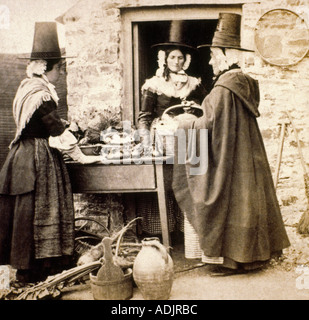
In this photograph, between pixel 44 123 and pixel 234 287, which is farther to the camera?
pixel 44 123

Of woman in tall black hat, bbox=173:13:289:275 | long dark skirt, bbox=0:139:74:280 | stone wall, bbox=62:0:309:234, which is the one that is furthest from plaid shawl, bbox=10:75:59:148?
woman in tall black hat, bbox=173:13:289:275

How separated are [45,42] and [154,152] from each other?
51.8 inches

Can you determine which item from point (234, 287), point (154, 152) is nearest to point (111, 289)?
point (234, 287)

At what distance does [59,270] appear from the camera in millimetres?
3418

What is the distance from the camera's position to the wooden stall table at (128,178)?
3.43 m

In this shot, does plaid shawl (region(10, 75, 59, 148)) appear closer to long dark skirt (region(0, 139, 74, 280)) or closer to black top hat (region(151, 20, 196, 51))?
long dark skirt (region(0, 139, 74, 280))

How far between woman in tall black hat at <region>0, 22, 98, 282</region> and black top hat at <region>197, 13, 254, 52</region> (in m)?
1.41

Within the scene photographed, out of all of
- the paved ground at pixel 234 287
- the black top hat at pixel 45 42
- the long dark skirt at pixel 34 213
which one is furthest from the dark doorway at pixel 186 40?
the paved ground at pixel 234 287

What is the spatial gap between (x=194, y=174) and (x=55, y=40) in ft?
5.44

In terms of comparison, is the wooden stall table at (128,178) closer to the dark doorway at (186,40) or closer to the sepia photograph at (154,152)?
the sepia photograph at (154,152)

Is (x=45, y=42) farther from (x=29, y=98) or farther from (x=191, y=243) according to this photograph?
(x=191, y=243)

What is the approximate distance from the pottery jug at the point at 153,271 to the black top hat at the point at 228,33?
167 cm

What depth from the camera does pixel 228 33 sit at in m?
3.44
